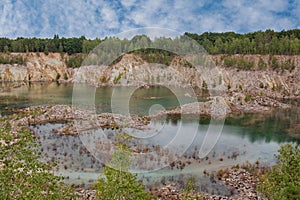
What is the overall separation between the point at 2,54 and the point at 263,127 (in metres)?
81.8

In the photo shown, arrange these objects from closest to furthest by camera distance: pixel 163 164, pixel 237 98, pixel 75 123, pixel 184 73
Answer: pixel 163 164, pixel 75 123, pixel 237 98, pixel 184 73

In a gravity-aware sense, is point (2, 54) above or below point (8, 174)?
above

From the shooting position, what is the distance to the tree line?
2849 inches

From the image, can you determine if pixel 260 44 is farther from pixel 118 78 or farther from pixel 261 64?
pixel 118 78

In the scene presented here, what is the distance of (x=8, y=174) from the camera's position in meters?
10.1

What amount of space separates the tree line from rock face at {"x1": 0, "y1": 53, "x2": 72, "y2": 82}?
307 cm

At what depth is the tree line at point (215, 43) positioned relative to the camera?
72375mm

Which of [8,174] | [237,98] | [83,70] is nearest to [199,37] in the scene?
[83,70]

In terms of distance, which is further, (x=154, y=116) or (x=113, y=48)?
(x=113, y=48)

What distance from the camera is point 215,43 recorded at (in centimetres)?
8481

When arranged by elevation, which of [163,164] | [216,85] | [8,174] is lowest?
[163,164]

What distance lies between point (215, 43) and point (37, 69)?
54.5m

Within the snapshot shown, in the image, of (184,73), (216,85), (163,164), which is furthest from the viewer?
(184,73)

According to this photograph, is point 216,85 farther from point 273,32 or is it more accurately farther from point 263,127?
point 263,127
